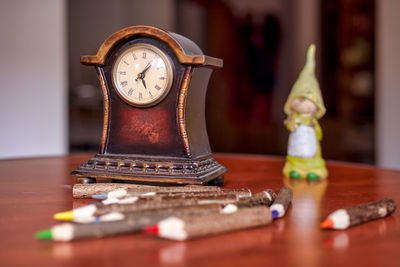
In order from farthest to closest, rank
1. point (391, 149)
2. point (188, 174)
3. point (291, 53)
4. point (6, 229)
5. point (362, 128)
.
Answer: point (291, 53) → point (362, 128) → point (391, 149) → point (188, 174) → point (6, 229)

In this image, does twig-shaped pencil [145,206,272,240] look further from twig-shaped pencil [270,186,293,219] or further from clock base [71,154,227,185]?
clock base [71,154,227,185]

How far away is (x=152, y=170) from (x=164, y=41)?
300mm

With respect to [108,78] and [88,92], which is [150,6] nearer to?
[88,92]

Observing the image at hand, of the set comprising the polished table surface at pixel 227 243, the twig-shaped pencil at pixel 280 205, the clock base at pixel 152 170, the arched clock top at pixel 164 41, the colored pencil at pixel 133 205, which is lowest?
the polished table surface at pixel 227 243

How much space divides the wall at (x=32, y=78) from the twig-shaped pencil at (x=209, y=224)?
3256 mm

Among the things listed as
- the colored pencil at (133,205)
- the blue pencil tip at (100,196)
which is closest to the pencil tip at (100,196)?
the blue pencil tip at (100,196)

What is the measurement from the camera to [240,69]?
534cm

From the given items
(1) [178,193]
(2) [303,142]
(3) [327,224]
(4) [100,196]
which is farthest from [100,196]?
(2) [303,142]

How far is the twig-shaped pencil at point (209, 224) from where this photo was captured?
642 mm

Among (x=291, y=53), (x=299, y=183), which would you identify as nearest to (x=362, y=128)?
(x=291, y=53)

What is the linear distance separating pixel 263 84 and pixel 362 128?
1239 millimetres

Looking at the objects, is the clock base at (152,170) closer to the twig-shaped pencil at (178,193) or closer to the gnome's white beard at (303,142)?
the twig-shaped pencil at (178,193)

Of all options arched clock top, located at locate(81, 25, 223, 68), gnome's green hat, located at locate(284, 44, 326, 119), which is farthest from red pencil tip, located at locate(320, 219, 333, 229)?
gnome's green hat, located at locate(284, 44, 326, 119)

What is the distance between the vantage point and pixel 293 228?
2.47 feet
